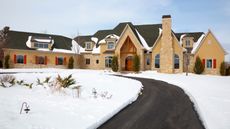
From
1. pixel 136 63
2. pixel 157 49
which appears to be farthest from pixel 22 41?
pixel 157 49

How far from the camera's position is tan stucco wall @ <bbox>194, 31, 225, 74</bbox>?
36000 millimetres

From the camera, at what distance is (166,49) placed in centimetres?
3650

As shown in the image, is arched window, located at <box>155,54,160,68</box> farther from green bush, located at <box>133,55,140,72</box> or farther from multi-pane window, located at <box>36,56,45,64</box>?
multi-pane window, located at <box>36,56,45,64</box>

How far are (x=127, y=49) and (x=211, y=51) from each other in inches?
564

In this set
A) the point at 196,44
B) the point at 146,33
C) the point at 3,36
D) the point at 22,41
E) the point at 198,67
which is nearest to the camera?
the point at 198,67

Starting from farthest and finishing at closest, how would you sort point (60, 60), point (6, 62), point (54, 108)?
point (60, 60)
point (6, 62)
point (54, 108)

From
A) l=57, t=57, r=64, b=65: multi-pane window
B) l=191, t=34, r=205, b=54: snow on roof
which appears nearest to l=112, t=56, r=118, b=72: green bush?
l=57, t=57, r=64, b=65: multi-pane window

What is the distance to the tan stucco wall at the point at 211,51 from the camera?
36.0 metres

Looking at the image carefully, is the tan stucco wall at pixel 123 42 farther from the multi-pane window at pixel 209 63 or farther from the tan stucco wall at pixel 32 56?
the tan stucco wall at pixel 32 56

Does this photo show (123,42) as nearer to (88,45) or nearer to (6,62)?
(88,45)

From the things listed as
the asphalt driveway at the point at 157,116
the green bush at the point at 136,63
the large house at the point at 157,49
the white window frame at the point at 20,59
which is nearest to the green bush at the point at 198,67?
the large house at the point at 157,49

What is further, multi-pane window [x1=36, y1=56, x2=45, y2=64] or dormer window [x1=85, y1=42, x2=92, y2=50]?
dormer window [x1=85, y1=42, x2=92, y2=50]

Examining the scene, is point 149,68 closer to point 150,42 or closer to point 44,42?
point 150,42

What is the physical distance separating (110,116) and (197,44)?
32656 millimetres
